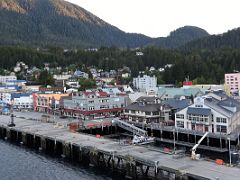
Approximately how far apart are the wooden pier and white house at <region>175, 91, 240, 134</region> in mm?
13285

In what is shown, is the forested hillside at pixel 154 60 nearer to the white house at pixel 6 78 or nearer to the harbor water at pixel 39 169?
the white house at pixel 6 78

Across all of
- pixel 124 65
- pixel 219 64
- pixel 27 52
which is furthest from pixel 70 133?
pixel 27 52

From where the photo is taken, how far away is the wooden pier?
112 ft

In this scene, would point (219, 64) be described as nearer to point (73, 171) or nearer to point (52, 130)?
point (52, 130)

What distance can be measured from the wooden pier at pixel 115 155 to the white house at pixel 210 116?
13.3 meters

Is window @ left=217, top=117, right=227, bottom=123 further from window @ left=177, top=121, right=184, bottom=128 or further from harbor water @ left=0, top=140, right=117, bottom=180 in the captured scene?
harbor water @ left=0, top=140, right=117, bottom=180

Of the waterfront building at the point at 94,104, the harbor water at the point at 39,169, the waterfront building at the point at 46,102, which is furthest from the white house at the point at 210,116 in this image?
the waterfront building at the point at 46,102

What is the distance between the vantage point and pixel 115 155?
A: 4134 centimetres

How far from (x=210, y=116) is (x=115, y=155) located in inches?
695

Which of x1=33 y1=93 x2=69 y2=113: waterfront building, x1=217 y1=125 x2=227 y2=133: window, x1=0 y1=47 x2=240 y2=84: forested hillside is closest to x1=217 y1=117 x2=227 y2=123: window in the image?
x1=217 y1=125 x2=227 y2=133: window

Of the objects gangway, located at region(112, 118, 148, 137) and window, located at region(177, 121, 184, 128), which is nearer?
gangway, located at region(112, 118, 148, 137)

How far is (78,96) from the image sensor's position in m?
76.6

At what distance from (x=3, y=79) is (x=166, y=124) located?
96947 millimetres

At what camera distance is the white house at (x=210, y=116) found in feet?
174
